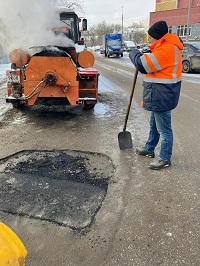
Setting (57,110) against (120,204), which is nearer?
(120,204)

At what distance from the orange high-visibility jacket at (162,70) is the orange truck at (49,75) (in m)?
2.16

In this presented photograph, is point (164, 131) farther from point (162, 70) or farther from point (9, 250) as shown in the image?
point (9, 250)

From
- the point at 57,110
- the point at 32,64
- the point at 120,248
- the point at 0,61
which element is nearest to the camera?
the point at 120,248

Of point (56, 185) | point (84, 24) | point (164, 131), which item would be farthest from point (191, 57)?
point (56, 185)

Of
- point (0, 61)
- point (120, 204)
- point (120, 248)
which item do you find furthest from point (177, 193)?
point (0, 61)

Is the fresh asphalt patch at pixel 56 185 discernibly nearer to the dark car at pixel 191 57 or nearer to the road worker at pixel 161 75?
the road worker at pixel 161 75

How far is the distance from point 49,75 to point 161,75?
2.58 metres

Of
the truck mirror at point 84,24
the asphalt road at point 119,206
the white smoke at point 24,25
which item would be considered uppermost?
the truck mirror at point 84,24

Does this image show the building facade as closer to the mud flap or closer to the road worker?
the road worker

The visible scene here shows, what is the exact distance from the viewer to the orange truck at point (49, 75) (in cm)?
521

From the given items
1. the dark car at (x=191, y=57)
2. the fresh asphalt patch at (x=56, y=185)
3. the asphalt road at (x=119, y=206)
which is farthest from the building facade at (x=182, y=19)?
the fresh asphalt patch at (x=56, y=185)

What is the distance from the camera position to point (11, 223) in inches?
99.6

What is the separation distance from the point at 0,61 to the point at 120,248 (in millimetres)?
19285

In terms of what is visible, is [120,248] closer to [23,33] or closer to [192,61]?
[23,33]
